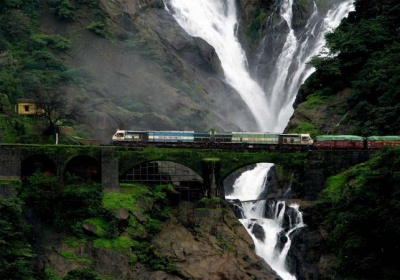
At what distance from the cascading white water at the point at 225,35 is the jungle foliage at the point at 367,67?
17.4 meters

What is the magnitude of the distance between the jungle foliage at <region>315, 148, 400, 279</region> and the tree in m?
34.0

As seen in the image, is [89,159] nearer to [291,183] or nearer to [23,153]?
[23,153]

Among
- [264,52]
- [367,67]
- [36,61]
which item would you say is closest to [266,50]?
[264,52]

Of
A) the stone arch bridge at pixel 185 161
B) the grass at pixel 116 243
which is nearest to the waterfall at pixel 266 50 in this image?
the stone arch bridge at pixel 185 161

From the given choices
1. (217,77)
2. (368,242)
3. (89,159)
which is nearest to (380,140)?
(368,242)

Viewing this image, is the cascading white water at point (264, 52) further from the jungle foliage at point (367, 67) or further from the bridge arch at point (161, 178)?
the bridge arch at point (161, 178)

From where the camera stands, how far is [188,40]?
135 metres

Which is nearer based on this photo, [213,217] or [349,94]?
[213,217]

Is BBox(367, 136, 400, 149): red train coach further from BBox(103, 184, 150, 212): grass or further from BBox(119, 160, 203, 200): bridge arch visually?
BBox(103, 184, 150, 212): grass

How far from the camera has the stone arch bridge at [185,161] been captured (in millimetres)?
95125

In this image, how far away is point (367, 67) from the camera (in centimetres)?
11356

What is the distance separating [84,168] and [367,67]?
36.2 meters

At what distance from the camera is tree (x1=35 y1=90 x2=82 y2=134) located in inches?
4154

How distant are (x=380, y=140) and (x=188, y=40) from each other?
44.3 metres
